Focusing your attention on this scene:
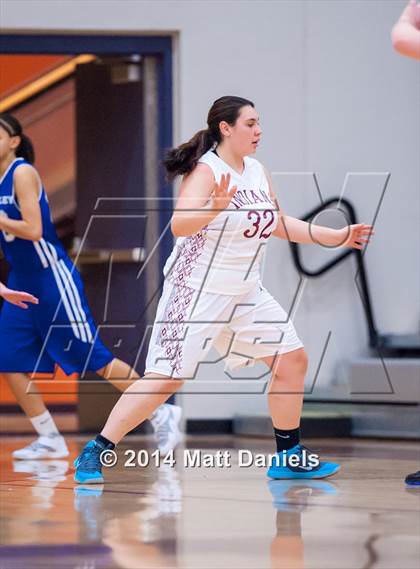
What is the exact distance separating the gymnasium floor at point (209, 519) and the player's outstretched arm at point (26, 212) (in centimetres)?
113

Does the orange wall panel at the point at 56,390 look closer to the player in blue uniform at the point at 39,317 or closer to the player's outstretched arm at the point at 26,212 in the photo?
the player in blue uniform at the point at 39,317

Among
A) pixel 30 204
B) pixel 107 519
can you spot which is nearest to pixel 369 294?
pixel 30 204

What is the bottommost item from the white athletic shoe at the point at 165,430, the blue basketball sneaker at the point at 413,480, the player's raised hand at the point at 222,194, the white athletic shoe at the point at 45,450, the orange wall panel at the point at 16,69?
the blue basketball sneaker at the point at 413,480

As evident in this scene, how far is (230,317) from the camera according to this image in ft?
16.3

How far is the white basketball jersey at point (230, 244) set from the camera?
4863 millimetres

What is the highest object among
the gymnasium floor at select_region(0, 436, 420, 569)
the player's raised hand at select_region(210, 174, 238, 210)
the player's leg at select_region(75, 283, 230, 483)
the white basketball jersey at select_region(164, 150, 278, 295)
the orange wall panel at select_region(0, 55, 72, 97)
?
the orange wall panel at select_region(0, 55, 72, 97)

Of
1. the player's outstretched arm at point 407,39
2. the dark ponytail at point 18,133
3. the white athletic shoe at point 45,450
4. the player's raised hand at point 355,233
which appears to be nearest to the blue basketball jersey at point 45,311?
the dark ponytail at point 18,133

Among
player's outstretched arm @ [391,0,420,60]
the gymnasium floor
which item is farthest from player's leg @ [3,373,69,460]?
player's outstretched arm @ [391,0,420,60]

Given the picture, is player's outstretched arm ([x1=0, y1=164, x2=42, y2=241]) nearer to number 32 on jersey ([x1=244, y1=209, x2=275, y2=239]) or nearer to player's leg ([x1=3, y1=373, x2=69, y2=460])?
player's leg ([x1=3, y1=373, x2=69, y2=460])

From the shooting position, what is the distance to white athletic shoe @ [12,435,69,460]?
20.4 feet

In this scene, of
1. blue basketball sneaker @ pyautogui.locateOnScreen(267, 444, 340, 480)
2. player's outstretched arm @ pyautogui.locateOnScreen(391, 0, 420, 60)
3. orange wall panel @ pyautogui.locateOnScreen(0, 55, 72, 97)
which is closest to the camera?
player's outstretched arm @ pyautogui.locateOnScreen(391, 0, 420, 60)

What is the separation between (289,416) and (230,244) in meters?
0.76

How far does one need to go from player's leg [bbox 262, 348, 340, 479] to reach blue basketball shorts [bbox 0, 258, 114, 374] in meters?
1.34

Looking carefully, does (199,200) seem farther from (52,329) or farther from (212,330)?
(52,329)
